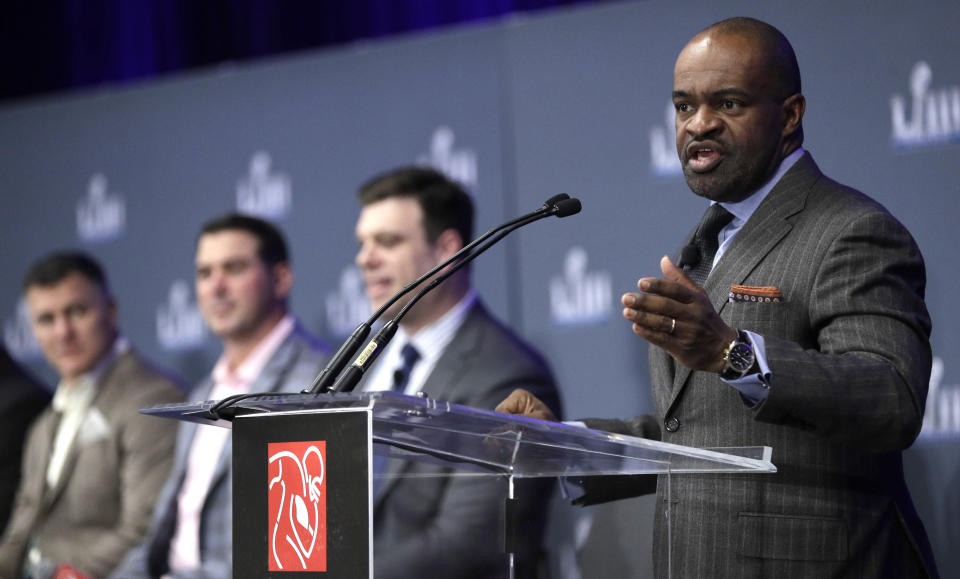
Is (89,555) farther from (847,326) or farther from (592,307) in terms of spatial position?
(847,326)

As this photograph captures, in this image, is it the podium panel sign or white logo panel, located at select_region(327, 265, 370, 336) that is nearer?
the podium panel sign

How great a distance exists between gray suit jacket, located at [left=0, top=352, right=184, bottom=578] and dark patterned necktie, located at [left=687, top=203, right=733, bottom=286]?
3.00 metres

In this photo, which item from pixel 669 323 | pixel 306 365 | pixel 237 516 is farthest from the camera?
pixel 306 365

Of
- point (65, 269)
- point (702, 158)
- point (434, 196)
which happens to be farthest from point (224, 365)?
point (702, 158)

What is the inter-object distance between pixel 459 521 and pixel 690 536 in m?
0.44

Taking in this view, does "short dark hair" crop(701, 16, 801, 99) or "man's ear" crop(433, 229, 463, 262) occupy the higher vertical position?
"short dark hair" crop(701, 16, 801, 99)

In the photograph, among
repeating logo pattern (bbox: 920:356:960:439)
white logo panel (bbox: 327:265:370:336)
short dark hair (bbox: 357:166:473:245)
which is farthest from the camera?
white logo panel (bbox: 327:265:370:336)

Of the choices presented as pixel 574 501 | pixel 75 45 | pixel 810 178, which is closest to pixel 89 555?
pixel 75 45

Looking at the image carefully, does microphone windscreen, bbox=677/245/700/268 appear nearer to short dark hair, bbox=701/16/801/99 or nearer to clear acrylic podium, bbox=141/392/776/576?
short dark hair, bbox=701/16/801/99

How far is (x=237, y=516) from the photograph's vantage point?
6.09 feet

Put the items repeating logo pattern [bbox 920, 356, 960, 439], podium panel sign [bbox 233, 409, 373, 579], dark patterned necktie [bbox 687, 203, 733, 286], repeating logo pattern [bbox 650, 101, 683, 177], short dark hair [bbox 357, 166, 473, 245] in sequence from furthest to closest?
1. short dark hair [bbox 357, 166, 473, 245]
2. repeating logo pattern [bbox 650, 101, 683, 177]
3. repeating logo pattern [bbox 920, 356, 960, 439]
4. dark patterned necktie [bbox 687, 203, 733, 286]
5. podium panel sign [bbox 233, 409, 373, 579]

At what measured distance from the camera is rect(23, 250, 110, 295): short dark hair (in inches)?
203

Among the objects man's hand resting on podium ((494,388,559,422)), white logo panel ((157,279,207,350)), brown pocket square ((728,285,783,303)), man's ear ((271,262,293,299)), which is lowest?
man's hand resting on podium ((494,388,559,422))

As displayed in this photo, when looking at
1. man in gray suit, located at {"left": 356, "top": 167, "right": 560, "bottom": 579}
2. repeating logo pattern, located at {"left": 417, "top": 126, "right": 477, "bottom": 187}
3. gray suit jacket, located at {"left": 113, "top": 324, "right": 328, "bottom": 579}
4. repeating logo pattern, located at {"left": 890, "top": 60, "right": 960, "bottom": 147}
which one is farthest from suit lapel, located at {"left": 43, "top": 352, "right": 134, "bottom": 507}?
repeating logo pattern, located at {"left": 890, "top": 60, "right": 960, "bottom": 147}
